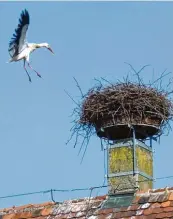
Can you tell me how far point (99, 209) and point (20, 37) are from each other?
2.78m

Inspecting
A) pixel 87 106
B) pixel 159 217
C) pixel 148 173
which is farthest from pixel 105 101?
pixel 159 217

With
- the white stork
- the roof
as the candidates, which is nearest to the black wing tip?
the white stork

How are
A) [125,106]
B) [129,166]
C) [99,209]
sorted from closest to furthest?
1. [99,209]
2. [129,166]
3. [125,106]

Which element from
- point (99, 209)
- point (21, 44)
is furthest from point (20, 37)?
point (99, 209)

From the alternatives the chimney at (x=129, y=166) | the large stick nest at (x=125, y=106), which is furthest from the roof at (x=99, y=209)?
the large stick nest at (x=125, y=106)

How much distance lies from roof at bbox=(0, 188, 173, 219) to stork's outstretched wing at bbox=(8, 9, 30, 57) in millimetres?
2193

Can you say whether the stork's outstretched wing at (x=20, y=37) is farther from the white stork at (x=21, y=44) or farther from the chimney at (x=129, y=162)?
the chimney at (x=129, y=162)

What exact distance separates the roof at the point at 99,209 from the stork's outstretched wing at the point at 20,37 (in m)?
2.19

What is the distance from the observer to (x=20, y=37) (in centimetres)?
1166

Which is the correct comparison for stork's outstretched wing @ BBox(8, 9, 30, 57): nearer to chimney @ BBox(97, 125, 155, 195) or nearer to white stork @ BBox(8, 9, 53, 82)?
white stork @ BBox(8, 9, 53, 82)

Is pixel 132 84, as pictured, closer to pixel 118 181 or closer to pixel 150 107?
pixel 150 107

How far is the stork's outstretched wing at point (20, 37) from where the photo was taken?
11.5 m

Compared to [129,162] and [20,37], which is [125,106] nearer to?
[129,162]

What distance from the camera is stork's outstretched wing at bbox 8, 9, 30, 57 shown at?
37.9 ft
